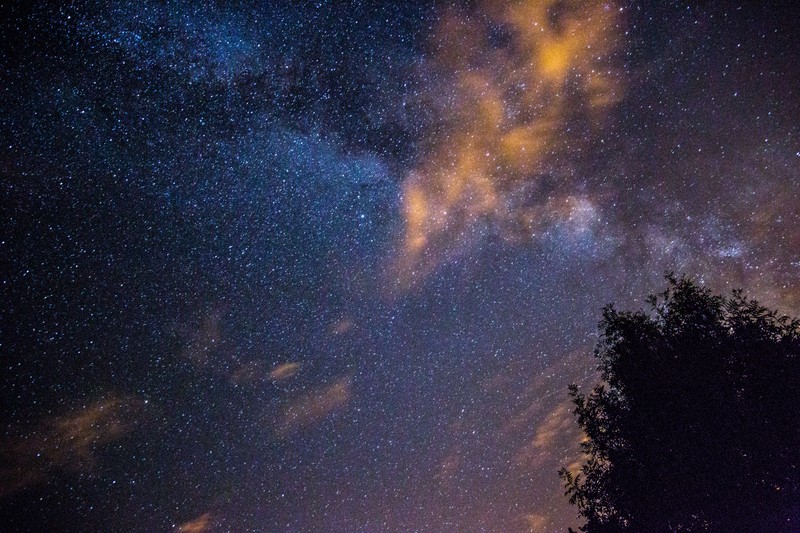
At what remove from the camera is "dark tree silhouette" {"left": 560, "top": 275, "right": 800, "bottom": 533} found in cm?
727

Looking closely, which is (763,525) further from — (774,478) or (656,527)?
(656,527)

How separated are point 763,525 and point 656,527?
1.98 metres

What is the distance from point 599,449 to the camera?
31.4ft

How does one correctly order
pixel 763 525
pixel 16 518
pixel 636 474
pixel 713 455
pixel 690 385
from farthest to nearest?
pixel 16 518
pixel 636 474
pixel 690 385
pixel 713 455
pixel 763 525

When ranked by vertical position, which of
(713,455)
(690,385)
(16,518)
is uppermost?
(16,518)

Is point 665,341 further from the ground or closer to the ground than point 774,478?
further from the ground

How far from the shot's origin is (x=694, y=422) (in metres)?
7.86

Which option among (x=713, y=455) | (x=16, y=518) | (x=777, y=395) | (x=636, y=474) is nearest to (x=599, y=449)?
(x=636, y=474)

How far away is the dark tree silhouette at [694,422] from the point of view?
23.9 ft

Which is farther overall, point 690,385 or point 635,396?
point 635,396

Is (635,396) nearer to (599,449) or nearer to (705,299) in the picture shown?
(599,449)

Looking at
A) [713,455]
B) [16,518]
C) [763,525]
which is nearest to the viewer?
[763,525]

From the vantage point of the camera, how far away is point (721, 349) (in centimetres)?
840

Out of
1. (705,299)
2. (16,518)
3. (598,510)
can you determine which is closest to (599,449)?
(598,510)
